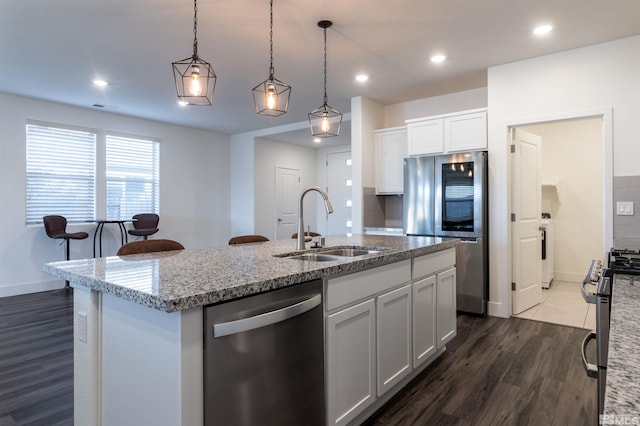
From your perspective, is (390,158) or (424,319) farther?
(390,158)

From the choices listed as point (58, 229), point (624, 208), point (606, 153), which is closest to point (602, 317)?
point (624, 208)

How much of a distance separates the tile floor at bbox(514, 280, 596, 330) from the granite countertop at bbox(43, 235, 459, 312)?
2.59 m

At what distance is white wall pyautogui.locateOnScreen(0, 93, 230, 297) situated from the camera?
4.97 metres

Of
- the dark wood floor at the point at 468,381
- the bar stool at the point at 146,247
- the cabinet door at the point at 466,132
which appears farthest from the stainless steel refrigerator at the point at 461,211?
the bar stool at the point at 146,247

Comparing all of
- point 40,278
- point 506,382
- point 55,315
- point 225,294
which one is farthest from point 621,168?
point 40,278

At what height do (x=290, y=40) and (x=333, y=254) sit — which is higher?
(x=290, y=40)

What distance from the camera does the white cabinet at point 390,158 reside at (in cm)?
505

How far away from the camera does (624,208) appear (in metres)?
3.34

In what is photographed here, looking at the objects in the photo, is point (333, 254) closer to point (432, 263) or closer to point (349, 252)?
point (349, 252)

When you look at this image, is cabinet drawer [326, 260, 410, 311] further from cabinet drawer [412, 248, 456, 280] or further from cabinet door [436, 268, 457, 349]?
cabinet door [436, 268, 457, 349]

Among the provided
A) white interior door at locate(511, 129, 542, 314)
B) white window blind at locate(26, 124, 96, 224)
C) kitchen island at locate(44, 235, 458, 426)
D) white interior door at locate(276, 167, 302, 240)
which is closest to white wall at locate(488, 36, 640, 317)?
white interior door at locate(511, 129, 542, 314)

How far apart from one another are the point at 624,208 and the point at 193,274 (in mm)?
3752

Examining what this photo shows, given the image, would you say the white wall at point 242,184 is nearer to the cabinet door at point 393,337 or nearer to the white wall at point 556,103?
the white wall at point 556,103

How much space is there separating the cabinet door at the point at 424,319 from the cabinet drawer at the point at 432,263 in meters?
0.05
